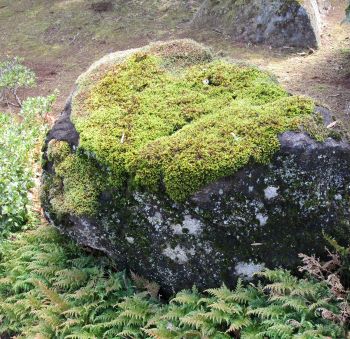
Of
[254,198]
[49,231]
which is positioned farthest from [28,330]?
[254,198]

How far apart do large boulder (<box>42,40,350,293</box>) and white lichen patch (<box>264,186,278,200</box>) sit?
0.4 inches

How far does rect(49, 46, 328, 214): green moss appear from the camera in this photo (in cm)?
509

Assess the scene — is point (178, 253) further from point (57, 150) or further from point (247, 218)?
point (57, 150)

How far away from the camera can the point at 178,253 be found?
5.44 meters

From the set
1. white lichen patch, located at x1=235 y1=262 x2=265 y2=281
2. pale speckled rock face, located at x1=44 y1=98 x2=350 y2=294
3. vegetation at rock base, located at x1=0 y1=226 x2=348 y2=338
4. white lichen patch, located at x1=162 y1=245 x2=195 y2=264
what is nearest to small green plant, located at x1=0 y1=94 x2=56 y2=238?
vegetation at rock base, located at x1=0 y1=226 x2=348 y2=338

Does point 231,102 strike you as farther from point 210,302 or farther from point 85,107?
point 210,302

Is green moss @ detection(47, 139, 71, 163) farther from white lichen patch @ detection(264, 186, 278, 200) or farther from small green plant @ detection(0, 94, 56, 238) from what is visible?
white lichen patch @ detection(264, 186, 278, 200)

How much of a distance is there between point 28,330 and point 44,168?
2.14 metres

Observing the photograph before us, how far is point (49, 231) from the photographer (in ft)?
22.3

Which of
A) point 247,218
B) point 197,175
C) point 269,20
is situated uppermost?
point 197,175

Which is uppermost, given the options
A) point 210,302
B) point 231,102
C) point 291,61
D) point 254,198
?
point 231,102

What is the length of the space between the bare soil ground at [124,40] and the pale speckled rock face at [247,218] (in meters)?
3.80

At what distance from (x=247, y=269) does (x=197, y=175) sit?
1224 mm

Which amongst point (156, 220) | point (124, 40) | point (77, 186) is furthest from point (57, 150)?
point (124, 40)
